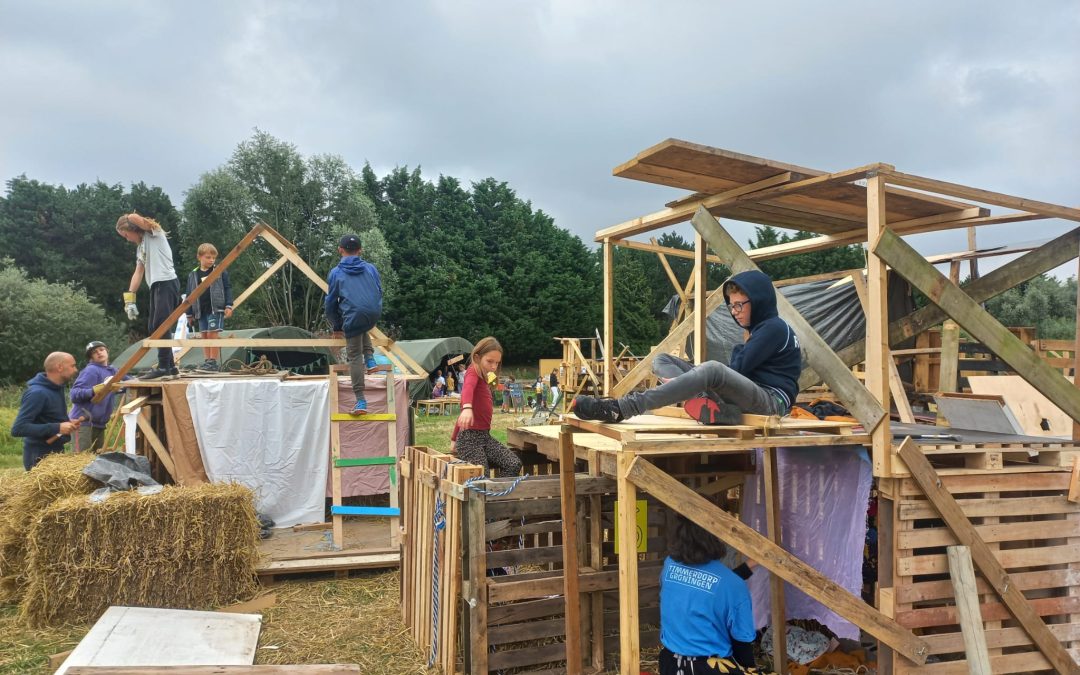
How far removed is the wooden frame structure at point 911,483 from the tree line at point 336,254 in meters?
25.9

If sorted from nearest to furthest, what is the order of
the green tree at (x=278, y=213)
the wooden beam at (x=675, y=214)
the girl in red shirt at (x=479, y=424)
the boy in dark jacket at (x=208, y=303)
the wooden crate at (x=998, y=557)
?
1. the wooden crate at (x=998, y=557)
2. the wooden beam at (x=675, y=214)
3. the girl in red shirt at (x=479, y=424)
4. the boy in dark jacket at (x=208, y=303)
5. the green tree at (x=278, y=213)

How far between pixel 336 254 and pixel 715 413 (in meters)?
31.5

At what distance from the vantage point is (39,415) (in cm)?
677

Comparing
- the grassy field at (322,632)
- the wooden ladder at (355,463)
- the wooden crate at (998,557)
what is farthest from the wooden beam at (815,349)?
the wooden ladder at (355,463)

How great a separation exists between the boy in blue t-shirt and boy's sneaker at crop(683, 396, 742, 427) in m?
0.63

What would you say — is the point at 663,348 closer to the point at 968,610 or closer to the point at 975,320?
the point at 975,320

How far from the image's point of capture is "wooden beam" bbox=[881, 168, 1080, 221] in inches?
157

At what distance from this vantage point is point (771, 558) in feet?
11.7

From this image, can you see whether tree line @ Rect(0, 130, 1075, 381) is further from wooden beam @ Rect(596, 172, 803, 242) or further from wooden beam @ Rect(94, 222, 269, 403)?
wooden beam @ Rect(596, 172, 803, 242)

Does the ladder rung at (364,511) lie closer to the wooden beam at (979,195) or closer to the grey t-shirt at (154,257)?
the grey t-shirt at (154,257)

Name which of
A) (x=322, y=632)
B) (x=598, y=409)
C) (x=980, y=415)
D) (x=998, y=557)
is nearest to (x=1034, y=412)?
(x=980, y=415)

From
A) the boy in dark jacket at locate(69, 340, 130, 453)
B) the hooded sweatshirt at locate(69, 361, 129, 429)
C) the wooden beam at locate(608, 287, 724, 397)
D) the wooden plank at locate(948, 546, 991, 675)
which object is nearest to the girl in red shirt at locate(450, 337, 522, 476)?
the wooden beam at locate(608, 287, 724, 397)

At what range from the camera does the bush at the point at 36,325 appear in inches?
871

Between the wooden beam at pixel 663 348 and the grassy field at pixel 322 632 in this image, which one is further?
the wooden beam at pixel 663 348
